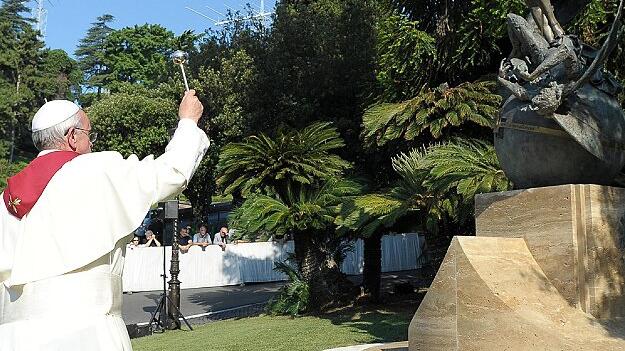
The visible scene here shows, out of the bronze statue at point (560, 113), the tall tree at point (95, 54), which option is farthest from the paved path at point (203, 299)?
the tall tree at point (95, 54)

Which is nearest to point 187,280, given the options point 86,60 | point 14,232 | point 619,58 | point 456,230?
point 456,230

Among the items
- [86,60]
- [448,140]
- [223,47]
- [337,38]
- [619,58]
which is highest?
[86,60]

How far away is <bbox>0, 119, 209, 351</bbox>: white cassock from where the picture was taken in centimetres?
324

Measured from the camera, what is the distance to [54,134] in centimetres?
350

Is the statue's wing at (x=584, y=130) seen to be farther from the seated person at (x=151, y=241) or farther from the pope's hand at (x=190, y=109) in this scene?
the seated person at (x=151, y=241)

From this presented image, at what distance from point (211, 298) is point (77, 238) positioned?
18.4m

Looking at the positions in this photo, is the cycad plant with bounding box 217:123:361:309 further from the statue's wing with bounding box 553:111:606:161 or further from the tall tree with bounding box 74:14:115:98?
the tall tree with bounding box 74:14:115:98

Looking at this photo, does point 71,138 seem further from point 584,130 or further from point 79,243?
point 584,130

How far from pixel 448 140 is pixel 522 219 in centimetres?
633

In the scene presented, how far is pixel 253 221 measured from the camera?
14125mm

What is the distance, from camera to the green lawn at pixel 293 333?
10617 millimetres

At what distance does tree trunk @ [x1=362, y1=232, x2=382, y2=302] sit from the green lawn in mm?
1098

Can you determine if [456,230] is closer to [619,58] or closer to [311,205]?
[311,205]

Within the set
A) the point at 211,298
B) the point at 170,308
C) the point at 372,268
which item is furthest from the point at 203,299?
the point at 372,268
